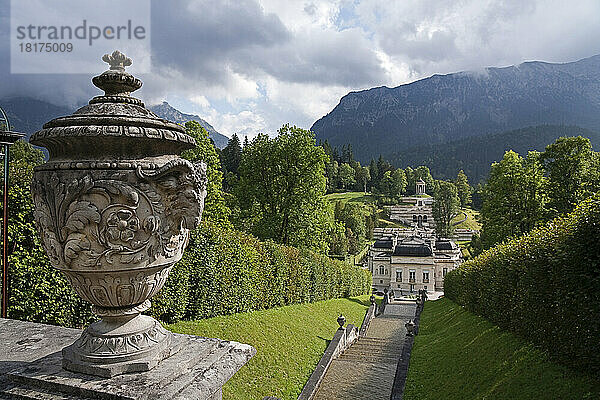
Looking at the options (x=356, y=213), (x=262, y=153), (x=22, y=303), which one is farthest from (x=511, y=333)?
(x=356, y=213)

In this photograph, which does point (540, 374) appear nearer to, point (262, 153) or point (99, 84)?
point (99, 84)

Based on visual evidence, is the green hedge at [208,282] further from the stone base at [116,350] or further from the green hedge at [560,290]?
the green hedge at [560,290]

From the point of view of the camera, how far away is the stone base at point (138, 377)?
118 inches

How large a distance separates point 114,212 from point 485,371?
9.10 metres

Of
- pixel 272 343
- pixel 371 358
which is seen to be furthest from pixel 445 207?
pixel 272 343

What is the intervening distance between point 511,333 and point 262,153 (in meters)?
16.7

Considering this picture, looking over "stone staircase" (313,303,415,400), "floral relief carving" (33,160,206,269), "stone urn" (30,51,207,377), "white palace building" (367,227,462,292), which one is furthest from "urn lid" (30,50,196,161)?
"white palace building" (367,227,462,292)

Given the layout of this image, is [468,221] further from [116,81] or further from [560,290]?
[116,81]

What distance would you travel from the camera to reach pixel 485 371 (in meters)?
8.92

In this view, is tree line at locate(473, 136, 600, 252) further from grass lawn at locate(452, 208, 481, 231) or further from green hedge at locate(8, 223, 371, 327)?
grass lawn at locate(452, 208, 481, 231)

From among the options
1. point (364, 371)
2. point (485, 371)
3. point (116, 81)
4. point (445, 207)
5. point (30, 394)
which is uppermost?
point (116, 81)

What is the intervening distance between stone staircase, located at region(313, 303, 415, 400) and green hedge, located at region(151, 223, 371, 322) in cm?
366

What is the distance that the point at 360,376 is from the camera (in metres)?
12.2

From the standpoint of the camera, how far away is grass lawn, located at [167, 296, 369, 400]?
357 inches
